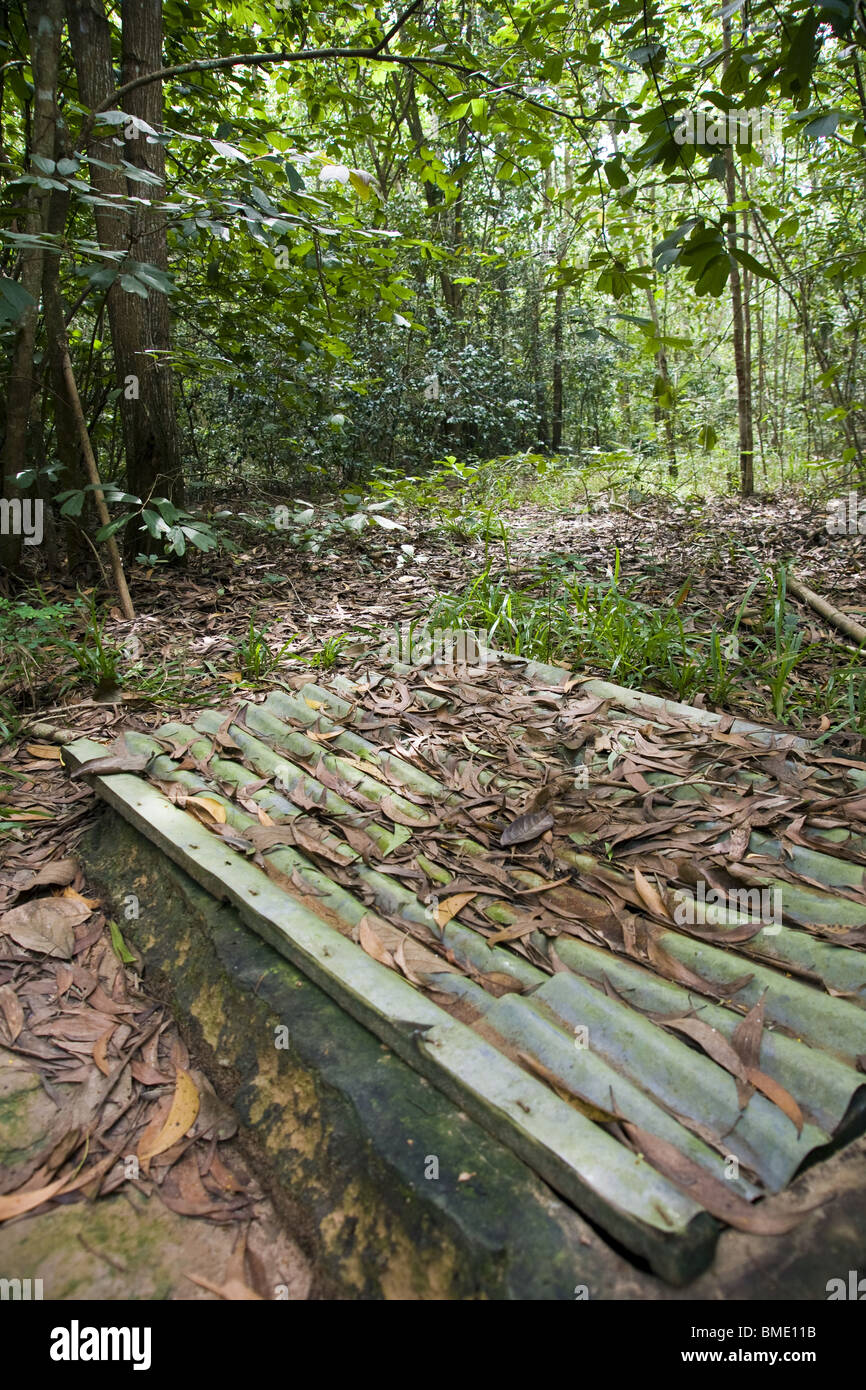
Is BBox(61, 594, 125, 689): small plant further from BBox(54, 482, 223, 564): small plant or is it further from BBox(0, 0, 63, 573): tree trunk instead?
BBox(0, 0, 63, 573): tree trunk

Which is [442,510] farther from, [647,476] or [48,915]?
[48,915]

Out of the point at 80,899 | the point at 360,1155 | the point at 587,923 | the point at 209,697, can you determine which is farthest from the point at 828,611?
the point at 80,899

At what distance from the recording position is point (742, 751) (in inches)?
93.5

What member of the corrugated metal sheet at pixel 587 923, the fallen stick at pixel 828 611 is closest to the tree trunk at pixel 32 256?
the corrugated metal sheet at pixel 587 923

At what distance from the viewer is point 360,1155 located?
1318 millimetres

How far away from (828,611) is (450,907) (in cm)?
279

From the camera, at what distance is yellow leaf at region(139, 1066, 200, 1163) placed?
153 cm

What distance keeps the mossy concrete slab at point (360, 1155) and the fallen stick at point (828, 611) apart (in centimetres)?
290

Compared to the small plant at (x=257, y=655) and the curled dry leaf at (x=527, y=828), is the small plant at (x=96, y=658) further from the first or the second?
the curled dry leaf at (x=527, y=828)

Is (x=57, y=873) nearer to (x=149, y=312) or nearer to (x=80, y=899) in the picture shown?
(x=80, y=899)

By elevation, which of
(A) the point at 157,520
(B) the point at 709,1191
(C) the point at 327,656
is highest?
(A) the point at 157,520

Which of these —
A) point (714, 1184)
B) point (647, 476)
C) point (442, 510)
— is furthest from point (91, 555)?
point (647, 476)

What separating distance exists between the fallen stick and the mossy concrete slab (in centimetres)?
290
